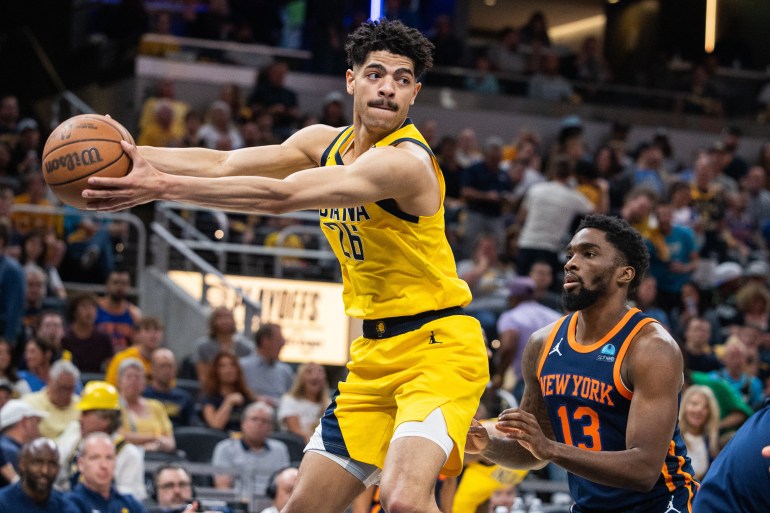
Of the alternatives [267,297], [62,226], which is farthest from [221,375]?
[62,226]

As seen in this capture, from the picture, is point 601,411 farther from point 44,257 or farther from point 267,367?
point 44,257

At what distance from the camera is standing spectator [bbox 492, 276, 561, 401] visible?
1105cm

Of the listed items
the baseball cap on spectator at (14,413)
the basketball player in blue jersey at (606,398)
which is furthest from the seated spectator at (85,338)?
the basketball player in blue jersey at (606,398)

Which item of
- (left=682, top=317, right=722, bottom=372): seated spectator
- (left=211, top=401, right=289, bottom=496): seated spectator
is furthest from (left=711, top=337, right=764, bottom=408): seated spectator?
(left=211, top=401, right=289, bottom=496): seated spectator

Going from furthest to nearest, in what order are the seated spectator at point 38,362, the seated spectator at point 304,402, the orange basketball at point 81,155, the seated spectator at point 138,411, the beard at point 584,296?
1. the seated spectator at point 304,402
2. the seated spectator at point 38,362
3. the seated spectator at point 138,411
4. the beard at point 584,296
5. the orange basketball at point 81,155

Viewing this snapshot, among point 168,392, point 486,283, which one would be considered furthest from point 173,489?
point 486,283

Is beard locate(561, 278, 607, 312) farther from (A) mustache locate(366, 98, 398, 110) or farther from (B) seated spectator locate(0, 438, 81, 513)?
(B) seated spectator locate(0, 438, 81, 513)

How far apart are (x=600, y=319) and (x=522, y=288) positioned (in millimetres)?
6009

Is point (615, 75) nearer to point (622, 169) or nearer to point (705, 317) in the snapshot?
point (622, 169)

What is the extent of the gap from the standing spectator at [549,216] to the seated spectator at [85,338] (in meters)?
4.36

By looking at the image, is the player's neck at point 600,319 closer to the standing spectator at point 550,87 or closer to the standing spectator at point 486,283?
the standing spectator at point 486,283

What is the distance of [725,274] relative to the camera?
47.8 feet

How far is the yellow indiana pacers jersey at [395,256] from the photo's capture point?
5.09 m

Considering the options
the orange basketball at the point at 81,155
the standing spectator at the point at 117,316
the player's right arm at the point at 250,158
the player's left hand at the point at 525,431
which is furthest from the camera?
the standing spectator at the point at 117,316
